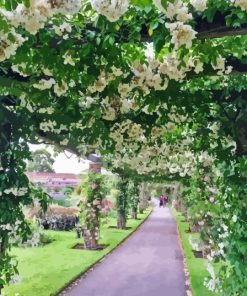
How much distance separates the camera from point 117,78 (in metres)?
3.62

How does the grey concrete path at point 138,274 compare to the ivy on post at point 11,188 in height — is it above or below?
below

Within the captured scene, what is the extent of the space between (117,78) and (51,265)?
7.19 meters

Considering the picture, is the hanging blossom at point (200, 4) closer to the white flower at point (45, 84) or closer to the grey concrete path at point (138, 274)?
the white flower at point (45, 84)

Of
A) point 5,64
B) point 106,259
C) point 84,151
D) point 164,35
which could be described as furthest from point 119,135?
point 106,259

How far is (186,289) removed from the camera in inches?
307

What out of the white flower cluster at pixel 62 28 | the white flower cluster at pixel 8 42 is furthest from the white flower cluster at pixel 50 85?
the white flower cluster at pixel 8 42

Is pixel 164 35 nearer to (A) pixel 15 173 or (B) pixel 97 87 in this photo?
(B) pixel 97 87

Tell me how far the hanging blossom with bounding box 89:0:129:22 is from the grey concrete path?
586 cm

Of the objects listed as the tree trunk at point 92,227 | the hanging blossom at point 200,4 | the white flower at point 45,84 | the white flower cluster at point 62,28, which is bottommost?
the tree trunk at point 92,227

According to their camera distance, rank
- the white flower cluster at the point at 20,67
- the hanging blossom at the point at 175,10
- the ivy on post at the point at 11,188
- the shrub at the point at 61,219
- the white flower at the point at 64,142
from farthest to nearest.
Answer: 1. the shrub at the point at 61,219
2. the white flower at the point at 64,142
3. the ivy on post at the point at 11,188
4. the white flower cluster at the point at 20,67
5. the hanging blossom at the point at 175,10

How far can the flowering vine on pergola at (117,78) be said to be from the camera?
7.99ft

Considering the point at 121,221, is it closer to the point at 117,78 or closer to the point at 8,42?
the point at 117,78

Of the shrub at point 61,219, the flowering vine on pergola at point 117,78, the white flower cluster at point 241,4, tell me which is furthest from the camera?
the shrub at point 61,219

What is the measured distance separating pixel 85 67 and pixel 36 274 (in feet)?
20.8
